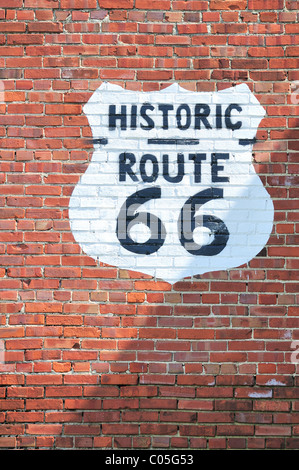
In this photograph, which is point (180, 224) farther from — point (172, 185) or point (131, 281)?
point (131, 281)

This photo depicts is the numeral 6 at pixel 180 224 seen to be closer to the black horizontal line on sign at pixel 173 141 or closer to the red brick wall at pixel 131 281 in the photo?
the red brick wall at pixel 131 281

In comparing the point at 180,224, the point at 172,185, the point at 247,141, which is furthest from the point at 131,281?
the point at 247,141

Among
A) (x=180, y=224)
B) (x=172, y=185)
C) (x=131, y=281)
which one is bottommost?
(x=131, y=281)

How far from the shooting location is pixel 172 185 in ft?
9.24

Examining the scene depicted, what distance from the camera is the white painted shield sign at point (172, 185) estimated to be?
279cm

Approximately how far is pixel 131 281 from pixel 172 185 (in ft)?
1.96

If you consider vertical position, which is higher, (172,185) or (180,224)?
(172,185)

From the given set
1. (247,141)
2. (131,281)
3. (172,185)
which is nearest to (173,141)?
(172,185)

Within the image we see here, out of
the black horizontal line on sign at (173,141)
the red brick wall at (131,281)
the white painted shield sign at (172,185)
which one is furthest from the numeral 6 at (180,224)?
the black horizontal line on sign at (173,141)

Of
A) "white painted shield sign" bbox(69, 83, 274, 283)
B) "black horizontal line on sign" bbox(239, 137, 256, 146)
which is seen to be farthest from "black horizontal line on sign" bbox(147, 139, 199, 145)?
"black horizontal line on sign" bbox(239, 137, 256, 146)

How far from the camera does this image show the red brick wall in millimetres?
2738

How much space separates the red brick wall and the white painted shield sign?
7cm
